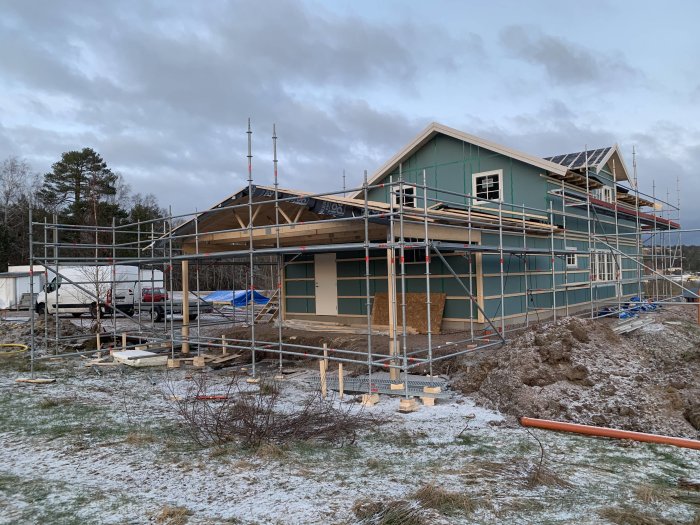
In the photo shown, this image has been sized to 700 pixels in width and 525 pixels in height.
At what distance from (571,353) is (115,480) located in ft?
25.9

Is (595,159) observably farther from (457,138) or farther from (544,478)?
(544,478)

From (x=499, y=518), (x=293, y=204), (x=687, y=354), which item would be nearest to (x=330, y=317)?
(x=293, y=204)

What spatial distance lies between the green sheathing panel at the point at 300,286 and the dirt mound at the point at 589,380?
8.61 metres

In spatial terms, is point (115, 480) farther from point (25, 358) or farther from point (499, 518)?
point (25, 358)

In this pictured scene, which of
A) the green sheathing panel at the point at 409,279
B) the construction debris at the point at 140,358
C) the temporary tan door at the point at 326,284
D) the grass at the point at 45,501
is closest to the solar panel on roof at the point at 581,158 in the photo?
the green sheathing panel at the point at 409,279

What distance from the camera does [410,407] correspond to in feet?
27.5

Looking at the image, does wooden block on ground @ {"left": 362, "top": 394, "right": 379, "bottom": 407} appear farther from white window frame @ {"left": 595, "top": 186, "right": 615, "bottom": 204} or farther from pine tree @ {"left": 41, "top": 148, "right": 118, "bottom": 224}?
pine tree @ {"left": 41, "top": 148, "right": 118, "bottom": 224}

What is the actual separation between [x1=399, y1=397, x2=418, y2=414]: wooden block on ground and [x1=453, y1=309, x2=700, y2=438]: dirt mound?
3.92ft

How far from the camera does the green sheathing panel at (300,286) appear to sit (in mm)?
18578

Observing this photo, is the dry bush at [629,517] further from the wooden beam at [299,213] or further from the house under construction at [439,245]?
the wooden beam at [299,213]

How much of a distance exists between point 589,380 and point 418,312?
21.9 ft

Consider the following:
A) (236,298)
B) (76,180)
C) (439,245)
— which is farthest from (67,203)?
(439,245)

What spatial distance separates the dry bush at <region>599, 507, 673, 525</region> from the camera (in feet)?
14.6

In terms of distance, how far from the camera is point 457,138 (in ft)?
62.1
